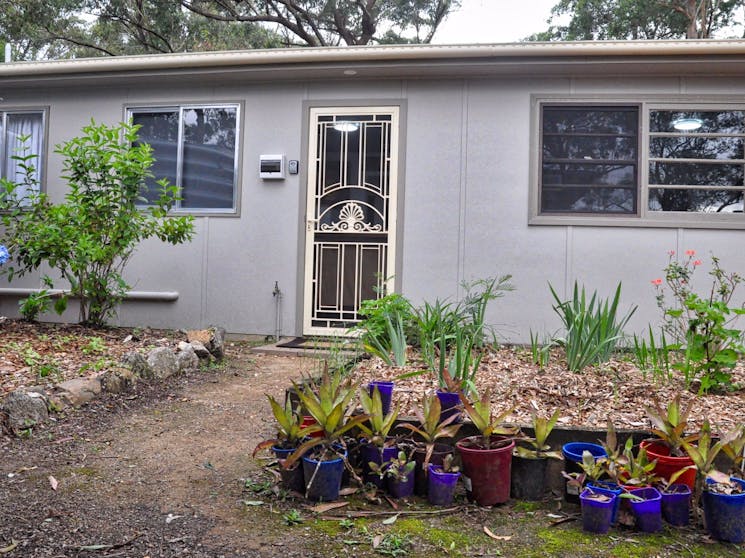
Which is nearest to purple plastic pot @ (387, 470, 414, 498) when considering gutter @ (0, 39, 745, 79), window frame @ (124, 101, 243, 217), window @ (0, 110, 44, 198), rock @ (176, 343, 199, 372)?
rock @ (176, 343, 199, 372)

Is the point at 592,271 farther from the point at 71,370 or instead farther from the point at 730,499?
the point at 71,370

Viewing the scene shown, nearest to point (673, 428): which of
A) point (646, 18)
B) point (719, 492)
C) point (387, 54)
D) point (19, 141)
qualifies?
point (719, 492)

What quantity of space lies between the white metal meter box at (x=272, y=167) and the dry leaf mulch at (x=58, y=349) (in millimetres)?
1762

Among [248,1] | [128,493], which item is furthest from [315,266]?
[248,1]

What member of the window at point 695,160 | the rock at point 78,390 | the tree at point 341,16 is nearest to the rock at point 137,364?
the rock at point 78,390

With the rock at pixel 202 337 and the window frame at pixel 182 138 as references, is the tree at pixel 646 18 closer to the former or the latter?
the window frame at pixel 182 138

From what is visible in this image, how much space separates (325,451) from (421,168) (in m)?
3.90

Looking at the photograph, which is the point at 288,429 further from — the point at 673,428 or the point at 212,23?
the point at 212,23

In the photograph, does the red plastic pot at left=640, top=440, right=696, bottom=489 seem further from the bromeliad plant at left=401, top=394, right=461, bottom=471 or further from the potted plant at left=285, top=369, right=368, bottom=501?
the potted plant at left=285, top=369, right=368, bottom=501

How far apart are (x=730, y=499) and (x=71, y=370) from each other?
347cm

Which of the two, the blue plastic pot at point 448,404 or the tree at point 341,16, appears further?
the tree at point 341,16

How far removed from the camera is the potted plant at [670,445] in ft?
7.09

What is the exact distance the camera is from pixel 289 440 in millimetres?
2301

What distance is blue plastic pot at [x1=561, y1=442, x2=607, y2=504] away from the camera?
2.20 m
